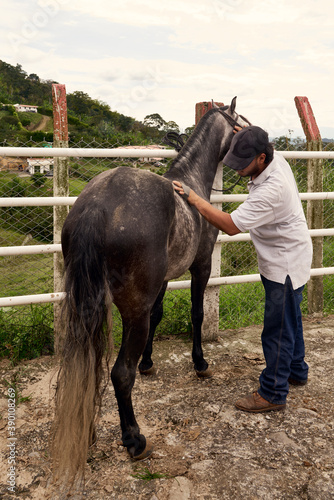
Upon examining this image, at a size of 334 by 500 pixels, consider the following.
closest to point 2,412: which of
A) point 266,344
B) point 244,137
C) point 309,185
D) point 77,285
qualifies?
point 77,285

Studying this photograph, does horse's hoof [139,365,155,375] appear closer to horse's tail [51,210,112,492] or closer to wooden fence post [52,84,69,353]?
wooden fence post [52,84,69,353]

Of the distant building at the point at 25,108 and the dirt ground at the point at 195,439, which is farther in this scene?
the distant building at the point at 25,108

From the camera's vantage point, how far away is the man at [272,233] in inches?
103

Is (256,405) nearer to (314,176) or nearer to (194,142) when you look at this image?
A: (194,142)

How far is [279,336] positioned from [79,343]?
1.46 metres

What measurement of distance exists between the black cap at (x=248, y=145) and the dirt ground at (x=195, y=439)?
170 cm

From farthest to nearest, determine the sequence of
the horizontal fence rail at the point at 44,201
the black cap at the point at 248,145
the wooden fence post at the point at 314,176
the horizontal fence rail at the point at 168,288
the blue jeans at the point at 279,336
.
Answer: the wooden fence post at the point at 314,176
the horizontal fence rail at the point at 168,288
the horizontal fence rail at the point at 44,201
the blue jeans at the point at 279,336
the black cap at the point at 248,145

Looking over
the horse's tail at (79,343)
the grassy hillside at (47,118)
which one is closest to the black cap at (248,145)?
the horse's tail at (79,343)

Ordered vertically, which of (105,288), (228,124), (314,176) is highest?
(228,124)

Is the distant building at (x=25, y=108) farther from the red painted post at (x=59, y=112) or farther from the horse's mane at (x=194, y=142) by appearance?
the horse's mane at (x=194, y=142)

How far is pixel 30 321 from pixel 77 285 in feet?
5.70

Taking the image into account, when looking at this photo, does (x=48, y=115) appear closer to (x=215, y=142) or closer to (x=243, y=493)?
(x=215, y=142)

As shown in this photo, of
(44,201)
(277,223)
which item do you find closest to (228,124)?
(277,223)

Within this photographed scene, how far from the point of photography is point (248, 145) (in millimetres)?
2582
